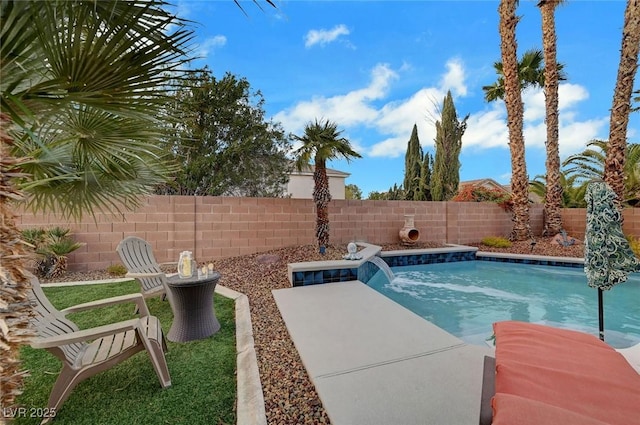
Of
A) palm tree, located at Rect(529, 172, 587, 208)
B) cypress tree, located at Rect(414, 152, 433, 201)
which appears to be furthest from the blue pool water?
cypress tree, located at Rect(414, 152, 433, 201)

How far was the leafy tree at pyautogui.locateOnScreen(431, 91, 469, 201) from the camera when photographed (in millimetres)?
16750

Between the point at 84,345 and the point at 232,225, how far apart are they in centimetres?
479

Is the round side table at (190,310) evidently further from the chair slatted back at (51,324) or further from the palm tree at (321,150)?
the palm tree at (321,150)

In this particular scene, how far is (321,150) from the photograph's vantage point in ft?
20.8

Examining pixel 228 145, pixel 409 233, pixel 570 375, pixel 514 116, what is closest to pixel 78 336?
pixel 570 375

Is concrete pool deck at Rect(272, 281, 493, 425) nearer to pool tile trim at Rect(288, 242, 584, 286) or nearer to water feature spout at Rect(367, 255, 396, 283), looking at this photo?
pool tile trim at Rect(288, 242, 584, 286)

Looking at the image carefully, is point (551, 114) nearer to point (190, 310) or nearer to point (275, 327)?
point (275, 327)

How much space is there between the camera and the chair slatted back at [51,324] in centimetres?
212

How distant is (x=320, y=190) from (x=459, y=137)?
1385cm

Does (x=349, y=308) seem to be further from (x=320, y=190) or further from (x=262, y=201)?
(x=262, y=201)

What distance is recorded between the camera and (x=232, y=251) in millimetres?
7262

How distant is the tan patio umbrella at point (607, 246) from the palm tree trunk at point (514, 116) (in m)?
8.13

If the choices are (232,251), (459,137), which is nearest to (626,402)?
(232,251)

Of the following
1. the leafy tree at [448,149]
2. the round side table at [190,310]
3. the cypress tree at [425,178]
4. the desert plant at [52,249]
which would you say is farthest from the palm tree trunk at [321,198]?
the cypress tree at [425,178]
